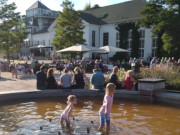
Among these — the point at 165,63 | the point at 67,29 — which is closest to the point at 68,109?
the point at 165,63

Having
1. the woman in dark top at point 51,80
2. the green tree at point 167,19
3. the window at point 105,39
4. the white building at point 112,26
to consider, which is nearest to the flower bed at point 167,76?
the woman in dark top at point 51,80

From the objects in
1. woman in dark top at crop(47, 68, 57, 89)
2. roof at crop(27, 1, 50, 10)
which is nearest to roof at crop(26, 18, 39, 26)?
roof at crop(27, 1, 50, 10)

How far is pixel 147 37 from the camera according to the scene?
3262cm

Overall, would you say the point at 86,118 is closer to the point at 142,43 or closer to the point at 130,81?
the point at 130,81

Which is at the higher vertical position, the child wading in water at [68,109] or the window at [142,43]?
the window at [142,43]

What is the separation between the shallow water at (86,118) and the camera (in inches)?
228

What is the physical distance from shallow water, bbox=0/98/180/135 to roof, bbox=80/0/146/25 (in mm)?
27973

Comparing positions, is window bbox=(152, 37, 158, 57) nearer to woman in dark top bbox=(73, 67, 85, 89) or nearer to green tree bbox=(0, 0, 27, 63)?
green tree bbox=(0, 0, 27, 63)

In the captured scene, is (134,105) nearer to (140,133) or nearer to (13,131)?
(140,133)

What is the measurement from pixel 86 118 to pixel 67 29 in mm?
23079

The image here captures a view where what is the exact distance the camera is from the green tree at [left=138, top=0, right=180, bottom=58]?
2202 centimetres

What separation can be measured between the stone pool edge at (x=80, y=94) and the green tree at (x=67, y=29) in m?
19.2

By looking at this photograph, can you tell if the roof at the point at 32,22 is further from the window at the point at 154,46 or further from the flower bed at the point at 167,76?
the flower bed at the point at 167,76

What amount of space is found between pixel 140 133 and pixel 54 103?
4.25 meters
